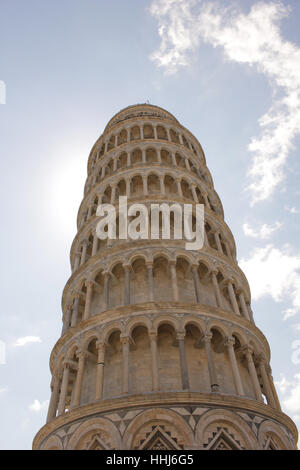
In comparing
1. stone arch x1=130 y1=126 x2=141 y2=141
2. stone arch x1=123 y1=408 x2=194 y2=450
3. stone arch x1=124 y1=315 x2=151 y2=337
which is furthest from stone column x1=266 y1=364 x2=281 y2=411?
stone arch x1=130 y1=126 x2=141 y2=141

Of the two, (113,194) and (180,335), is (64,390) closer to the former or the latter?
(180,335)

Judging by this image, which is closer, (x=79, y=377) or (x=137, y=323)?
(x=79, y=377)

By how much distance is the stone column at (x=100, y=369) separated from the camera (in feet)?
51.2

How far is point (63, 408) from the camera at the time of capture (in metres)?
16.5

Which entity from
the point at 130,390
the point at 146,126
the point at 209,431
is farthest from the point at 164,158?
the point at 209,431

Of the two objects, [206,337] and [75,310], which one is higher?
[75,310]

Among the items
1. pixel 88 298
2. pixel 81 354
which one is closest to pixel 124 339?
pixel 81 354

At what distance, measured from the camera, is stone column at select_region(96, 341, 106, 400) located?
15.6m

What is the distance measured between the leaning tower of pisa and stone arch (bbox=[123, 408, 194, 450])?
3 cm

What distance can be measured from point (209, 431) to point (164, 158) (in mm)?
19340

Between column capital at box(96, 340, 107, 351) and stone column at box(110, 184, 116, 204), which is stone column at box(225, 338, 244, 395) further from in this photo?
stone column at box(110, 184, 116, 204)

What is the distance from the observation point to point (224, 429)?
1423cm

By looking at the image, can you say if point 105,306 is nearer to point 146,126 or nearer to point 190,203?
point 190,203

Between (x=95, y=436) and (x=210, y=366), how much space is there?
15.8 ft
